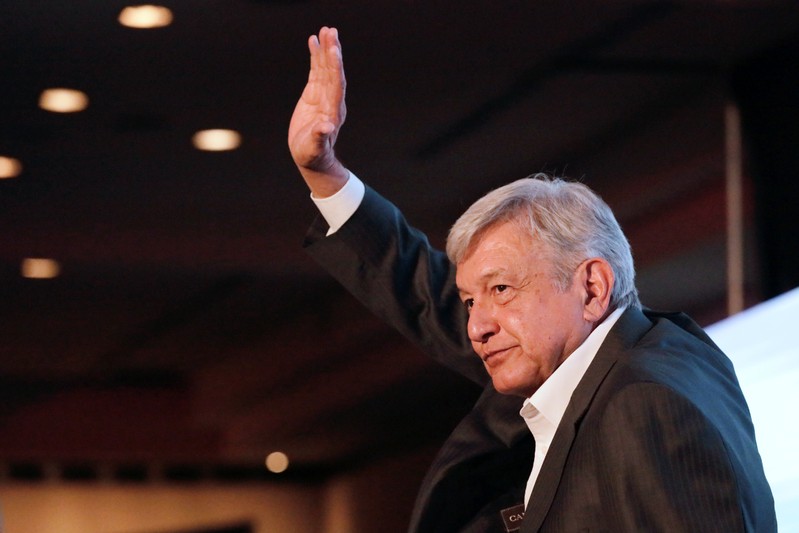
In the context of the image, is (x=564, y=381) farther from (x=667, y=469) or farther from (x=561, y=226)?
(x=667, y=469)

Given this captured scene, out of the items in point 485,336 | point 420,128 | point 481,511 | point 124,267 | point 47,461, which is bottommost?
point 481,511

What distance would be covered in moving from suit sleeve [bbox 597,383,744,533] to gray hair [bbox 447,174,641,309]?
11.8 inches

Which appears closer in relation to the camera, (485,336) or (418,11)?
(485,336)

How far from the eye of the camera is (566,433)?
1443 mm

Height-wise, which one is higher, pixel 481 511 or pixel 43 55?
pixel 43 55

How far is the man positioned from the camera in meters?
1.28

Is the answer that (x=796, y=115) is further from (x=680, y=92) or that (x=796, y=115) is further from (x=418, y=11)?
(x=418, y=11)

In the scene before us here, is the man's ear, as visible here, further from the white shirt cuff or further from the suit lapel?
the white shirt cuff

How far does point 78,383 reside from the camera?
257 cm

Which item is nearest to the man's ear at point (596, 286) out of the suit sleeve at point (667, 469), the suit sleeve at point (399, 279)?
the suit sleeve at point (667, 469)

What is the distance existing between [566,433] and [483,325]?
201mm

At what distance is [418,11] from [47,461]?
121 centimetres

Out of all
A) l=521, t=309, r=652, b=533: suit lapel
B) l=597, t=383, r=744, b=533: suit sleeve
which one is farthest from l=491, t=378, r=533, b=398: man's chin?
l=597, t=383, r=744, b=533: suit sleeve

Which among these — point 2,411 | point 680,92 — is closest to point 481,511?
point 2,411
